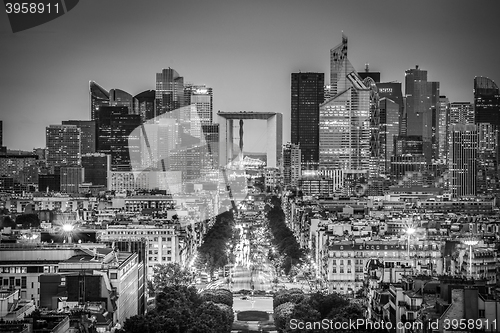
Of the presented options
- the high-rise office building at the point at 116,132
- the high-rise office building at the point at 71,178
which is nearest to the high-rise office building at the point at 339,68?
the high-rise office building at the point at 116,132

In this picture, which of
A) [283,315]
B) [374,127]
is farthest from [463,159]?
[283,315]

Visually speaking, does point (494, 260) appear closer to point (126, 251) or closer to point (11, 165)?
point (126, 251)

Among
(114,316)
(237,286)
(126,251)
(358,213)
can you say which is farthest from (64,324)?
(358,213)

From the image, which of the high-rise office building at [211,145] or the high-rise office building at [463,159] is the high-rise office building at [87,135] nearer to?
the high-rise office building at [211,145]

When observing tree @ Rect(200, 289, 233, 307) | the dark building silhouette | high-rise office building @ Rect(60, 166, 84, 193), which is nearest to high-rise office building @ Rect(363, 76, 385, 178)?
high-rise office building @ Rect(60, 166, 84, 193)

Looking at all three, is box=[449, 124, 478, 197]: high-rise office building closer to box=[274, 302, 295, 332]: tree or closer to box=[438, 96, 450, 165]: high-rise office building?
box=[438, 96, 450, 165]: high-rise office building

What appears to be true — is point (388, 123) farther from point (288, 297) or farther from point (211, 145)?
point (288, 297)
